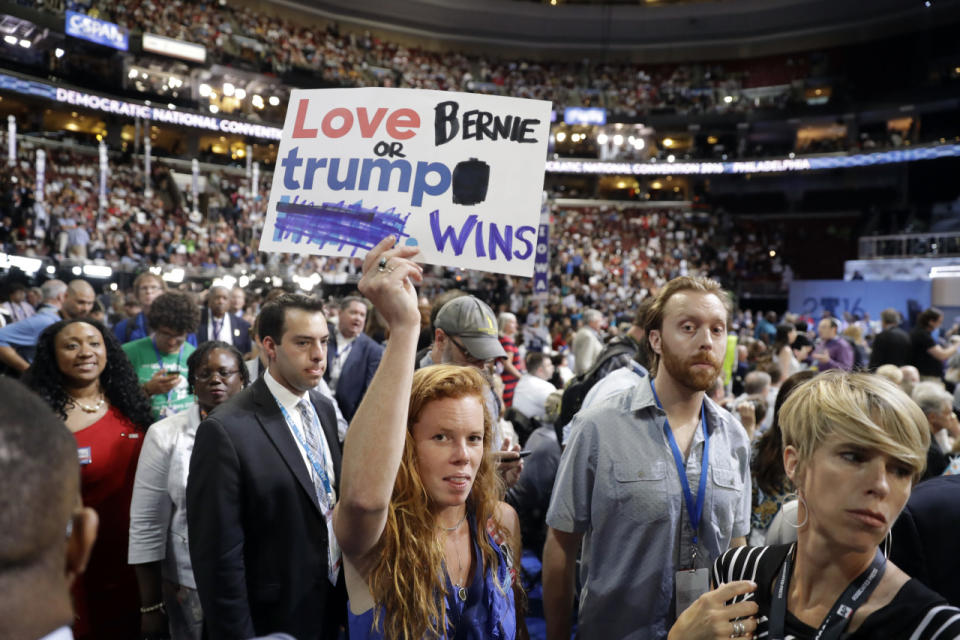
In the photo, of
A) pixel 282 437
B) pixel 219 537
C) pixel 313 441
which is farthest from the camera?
pixel 313 441

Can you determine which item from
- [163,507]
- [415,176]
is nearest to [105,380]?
[163,507]

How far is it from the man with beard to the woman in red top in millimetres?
1902

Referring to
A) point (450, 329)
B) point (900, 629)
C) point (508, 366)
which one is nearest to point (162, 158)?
point (508, 366)

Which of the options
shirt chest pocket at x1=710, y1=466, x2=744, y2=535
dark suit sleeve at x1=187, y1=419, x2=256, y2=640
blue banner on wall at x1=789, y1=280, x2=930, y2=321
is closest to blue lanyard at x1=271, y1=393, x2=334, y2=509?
dark suit sleeve at x1=187, y1=419, x2=256, y2=640

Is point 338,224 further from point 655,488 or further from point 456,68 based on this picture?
point 456,68

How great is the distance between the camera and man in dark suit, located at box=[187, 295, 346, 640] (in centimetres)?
219

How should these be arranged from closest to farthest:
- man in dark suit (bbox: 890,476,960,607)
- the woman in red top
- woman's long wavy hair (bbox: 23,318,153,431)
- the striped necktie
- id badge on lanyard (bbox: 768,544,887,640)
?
id badge on lanyard (bbox: 768,544,887,640) → man in dark suit (bbox: 890,476,960,607) → the striped necktie → the woman in red top → woman's long wavy hair (bbox: 23,318,153,431)

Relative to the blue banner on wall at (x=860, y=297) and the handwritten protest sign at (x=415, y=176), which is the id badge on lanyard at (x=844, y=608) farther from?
the blue banner on wall at (x=860, y=297)

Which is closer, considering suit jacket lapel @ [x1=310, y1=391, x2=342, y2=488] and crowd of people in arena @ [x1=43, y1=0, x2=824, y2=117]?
suit jacket lapel @ [x1=310, y1=391, x2=342, y2=488]

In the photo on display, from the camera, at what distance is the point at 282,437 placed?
7.91ft

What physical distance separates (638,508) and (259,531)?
1.25 m

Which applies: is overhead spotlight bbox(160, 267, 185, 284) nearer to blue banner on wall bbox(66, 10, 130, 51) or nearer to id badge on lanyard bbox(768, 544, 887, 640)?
blue banner on wall bbox(66, 10, 130, 51)

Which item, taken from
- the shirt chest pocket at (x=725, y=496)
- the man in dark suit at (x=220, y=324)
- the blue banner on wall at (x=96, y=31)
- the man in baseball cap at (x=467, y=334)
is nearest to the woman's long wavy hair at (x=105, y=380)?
the man in baseball cap at (x=467, y=334)

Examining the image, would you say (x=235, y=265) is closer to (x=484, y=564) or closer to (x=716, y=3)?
(x=484, y=564)
